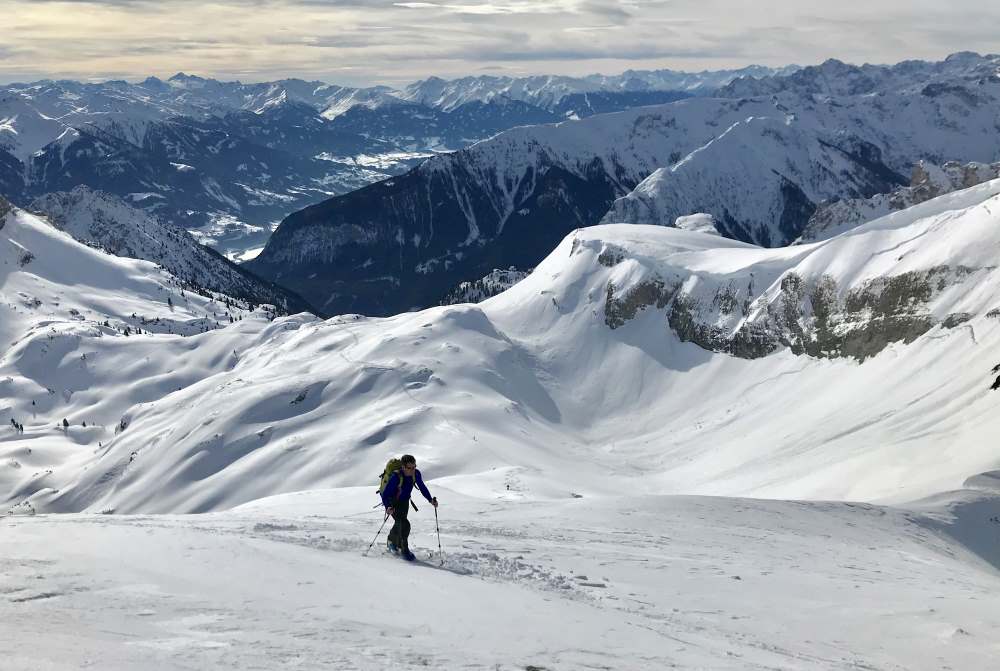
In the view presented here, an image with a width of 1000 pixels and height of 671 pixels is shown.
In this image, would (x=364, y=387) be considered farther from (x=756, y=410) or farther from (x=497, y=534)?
(x=497, y=534)

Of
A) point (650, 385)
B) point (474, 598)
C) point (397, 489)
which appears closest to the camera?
point (474, 598)

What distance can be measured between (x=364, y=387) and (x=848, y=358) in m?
62.4

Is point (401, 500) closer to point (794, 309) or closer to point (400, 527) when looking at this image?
point (400, 527)

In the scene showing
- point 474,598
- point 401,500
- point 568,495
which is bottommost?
point 568,495

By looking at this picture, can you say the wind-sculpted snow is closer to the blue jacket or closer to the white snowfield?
the white snowfield

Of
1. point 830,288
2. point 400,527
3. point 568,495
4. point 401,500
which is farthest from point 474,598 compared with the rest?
point 830,288

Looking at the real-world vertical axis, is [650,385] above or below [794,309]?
below

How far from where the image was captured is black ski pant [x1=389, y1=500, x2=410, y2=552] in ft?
78.6

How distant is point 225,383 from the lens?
501 feet

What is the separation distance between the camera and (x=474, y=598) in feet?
64.0

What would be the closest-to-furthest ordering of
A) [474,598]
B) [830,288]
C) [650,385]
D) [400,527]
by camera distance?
[474,598] < [400,527] < [830,288] < [650,385]

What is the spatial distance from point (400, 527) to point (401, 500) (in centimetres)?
74

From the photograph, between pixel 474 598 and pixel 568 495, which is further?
pixel 568 495

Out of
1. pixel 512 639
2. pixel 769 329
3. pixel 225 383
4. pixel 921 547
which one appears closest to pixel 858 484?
pixel 921 547
